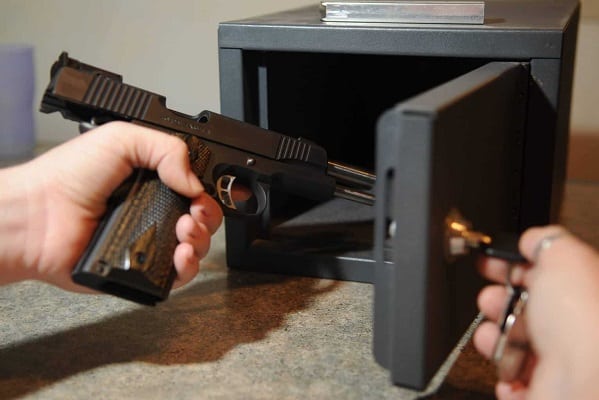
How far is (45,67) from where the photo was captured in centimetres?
153

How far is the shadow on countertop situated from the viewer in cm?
68

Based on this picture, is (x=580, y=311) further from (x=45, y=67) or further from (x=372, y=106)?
(x=45, y=67)

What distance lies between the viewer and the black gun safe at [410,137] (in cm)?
51

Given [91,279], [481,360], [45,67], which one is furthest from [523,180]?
[45,67]

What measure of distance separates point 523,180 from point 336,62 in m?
0.48

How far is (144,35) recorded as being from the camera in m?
1.46

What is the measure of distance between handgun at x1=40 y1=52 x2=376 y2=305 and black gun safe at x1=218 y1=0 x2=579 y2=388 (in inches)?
2.9

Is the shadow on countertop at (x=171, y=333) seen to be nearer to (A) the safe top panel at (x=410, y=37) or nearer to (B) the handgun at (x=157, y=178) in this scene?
(B) the handgun at (x=157, y=178)

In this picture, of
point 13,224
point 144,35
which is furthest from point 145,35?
point 13,224

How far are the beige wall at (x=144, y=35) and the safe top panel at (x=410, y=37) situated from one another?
57 centimetres

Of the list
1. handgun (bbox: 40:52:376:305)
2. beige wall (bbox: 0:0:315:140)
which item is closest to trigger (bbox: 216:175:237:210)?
handgun (bbox: 40:52:376:305)

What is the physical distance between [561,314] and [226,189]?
0.41m

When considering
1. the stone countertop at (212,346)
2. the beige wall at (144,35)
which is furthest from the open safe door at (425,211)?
the beige wall at (144,35)

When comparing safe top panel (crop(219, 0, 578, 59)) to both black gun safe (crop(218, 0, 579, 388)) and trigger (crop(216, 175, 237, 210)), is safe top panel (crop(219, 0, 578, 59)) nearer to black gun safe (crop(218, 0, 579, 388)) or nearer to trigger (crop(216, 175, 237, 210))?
black gun safe (crop(218, 0, 579, 388))
